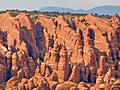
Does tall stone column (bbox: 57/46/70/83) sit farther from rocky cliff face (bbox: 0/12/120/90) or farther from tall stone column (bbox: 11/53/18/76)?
tall stone column (bbox: 11/53/18/76)

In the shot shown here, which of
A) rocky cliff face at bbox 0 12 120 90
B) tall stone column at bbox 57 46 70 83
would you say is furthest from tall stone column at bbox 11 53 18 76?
tall stone column at bbox 57 46 70 83

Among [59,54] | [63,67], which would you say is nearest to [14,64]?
[59,54]

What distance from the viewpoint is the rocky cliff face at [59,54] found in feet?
159

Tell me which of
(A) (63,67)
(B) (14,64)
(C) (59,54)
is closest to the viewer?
(A) (63,67)

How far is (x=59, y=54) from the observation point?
5384cm

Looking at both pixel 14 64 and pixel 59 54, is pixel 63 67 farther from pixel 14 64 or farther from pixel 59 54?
pixel 14 64

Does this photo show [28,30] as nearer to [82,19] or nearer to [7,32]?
[7,32]

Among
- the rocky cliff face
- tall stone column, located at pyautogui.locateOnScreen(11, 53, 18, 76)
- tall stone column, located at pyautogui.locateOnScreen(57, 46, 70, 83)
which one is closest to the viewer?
the rocky cliff face

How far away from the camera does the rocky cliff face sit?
159 feet

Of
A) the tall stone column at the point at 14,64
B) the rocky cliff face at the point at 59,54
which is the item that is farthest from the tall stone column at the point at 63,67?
the tall stone column at the point at 14,64

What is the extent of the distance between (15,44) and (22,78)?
11891 mm

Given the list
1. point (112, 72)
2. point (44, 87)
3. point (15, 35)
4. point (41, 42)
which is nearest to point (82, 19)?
point (41, 42)

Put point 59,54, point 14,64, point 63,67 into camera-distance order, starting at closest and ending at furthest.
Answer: point 63,67
point 14,64
point 59,54

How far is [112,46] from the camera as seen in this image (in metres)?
62.0
